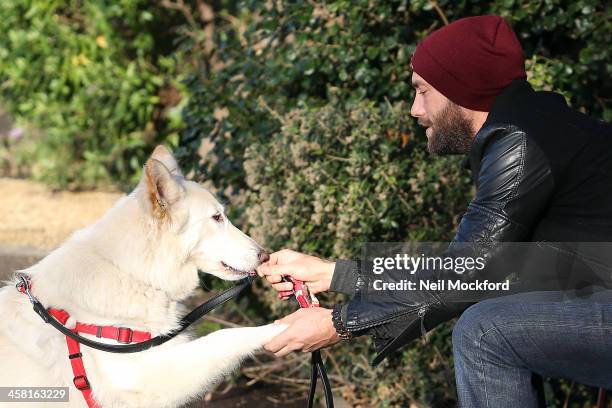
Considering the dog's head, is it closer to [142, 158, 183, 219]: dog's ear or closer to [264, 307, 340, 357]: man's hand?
[142, 158, 183, 219]: dog's ear

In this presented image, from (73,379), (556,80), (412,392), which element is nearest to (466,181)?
(556,80)

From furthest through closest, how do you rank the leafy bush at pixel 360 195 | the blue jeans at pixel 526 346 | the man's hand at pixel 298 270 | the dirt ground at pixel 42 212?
1. the dirt ground at pixel 42 212
2. the leafy bush at pixel 360 195
3. the man's hand at pixel 298 270
4. the blue jeans at pixel 526 346

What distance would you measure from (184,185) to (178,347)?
2.20ft

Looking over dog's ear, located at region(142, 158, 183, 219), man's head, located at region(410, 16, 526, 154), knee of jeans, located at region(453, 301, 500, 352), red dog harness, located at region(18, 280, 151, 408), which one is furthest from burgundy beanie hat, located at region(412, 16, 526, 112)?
red dog harness, located at region(18, 280, 151, 408)

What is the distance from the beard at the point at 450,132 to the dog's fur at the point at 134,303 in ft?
3.05

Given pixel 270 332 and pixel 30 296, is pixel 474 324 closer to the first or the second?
pixel 270 332

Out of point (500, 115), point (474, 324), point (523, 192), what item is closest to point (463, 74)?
point (500, 115)

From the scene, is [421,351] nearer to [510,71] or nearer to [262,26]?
[510,71]

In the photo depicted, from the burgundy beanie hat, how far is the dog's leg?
46.3 inches

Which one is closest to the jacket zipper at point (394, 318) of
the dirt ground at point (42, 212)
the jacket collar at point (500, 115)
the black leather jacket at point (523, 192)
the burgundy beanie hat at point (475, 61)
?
the black leather jacket at point (523, 192)

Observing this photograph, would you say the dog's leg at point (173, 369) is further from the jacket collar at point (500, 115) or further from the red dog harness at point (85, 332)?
the jacket collar at point (500, 115)

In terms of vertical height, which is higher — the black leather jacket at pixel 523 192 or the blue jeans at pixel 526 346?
the black leather jacket at pixel 523 192

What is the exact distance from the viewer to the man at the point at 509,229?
2506mm

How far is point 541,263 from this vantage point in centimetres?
273
